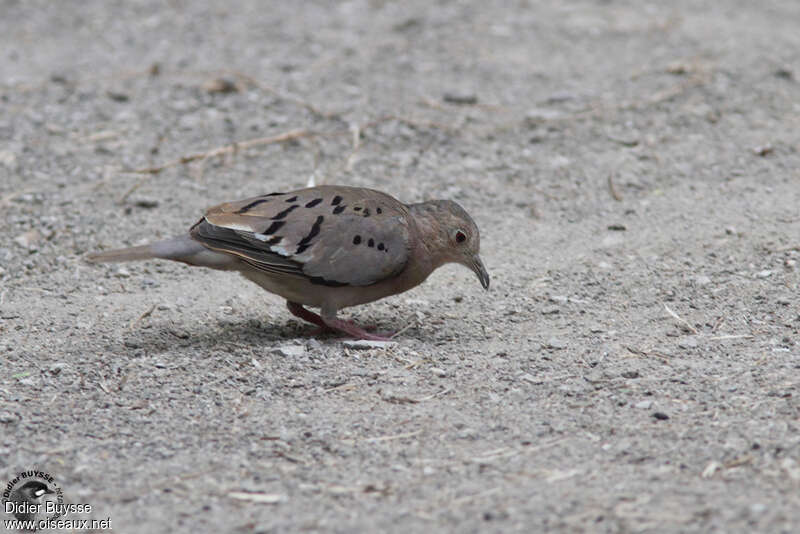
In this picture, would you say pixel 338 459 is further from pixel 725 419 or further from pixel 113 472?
pixel 725 419

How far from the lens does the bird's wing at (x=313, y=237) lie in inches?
205

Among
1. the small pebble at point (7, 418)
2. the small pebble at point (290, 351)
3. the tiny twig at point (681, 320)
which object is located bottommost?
the tiny twig at point (681, 320)

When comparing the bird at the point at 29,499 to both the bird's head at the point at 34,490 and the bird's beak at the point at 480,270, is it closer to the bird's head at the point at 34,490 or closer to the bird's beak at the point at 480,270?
the bird's head at the point at 34,490

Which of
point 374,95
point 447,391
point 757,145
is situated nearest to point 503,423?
point 447,391

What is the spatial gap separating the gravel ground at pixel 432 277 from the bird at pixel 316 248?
31 centimetres

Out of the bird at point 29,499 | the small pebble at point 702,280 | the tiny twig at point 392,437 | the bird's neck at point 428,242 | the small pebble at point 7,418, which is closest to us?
the bird at point 29,499

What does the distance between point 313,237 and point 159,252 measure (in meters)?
0.79

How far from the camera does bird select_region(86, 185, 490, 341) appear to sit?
5.21 meters

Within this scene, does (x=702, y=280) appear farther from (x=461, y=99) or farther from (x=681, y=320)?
(x=461, y=99)

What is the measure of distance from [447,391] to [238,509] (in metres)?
1.32

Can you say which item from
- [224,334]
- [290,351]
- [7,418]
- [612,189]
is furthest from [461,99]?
[7,418]

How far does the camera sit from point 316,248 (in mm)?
5238

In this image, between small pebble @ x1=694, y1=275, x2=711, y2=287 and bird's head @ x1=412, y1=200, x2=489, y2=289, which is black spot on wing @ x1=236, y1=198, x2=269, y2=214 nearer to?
bird's head @ x1=412, y1=200, x2=489, y2=289

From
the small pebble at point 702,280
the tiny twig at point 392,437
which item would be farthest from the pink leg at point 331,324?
the small pebble at point 702,280
